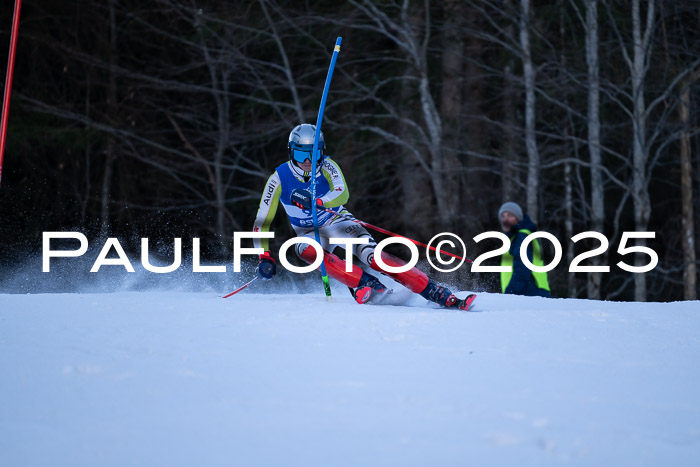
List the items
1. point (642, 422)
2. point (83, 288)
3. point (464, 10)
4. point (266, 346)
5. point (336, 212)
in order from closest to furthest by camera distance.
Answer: point (642, 422)
point (266, 346)
point (336, 212)
point (83, 288)
point (464, 10)

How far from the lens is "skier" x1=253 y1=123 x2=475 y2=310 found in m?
6.89

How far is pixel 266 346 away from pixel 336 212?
96.2 inches

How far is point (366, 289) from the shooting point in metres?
6.86

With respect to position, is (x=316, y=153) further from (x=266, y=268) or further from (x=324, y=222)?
(x=266, y=268)

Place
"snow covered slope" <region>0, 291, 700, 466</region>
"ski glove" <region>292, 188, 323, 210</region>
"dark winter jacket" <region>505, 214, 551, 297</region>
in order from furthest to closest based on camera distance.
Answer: "dark winter jacket" <region>505, 214, 551, 297</region>, "ski glove" <region>292, 188, 323, 210</region>, "snow covered slope" <region>0, 291, 700, 466</region>

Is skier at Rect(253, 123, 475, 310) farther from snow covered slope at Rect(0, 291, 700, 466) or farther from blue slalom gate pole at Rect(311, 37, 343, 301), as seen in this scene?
snow covered slope at Rect(0, 291, 700, 466)

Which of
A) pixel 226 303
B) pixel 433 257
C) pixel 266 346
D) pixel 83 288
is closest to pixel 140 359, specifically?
pixel 266 346

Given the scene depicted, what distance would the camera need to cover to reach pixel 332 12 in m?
16.0

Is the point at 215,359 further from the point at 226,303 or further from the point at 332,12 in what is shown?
the point at 332,12

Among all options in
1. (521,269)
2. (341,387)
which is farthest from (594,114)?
(341,387)

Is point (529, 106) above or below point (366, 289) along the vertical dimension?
above

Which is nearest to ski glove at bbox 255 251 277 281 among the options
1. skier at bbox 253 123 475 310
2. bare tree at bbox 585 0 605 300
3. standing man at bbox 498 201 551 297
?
skier at bbox 253 123 475 310

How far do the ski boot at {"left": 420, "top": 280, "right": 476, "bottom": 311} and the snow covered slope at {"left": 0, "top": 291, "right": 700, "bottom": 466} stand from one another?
75 cm

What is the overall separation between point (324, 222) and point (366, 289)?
72cm
